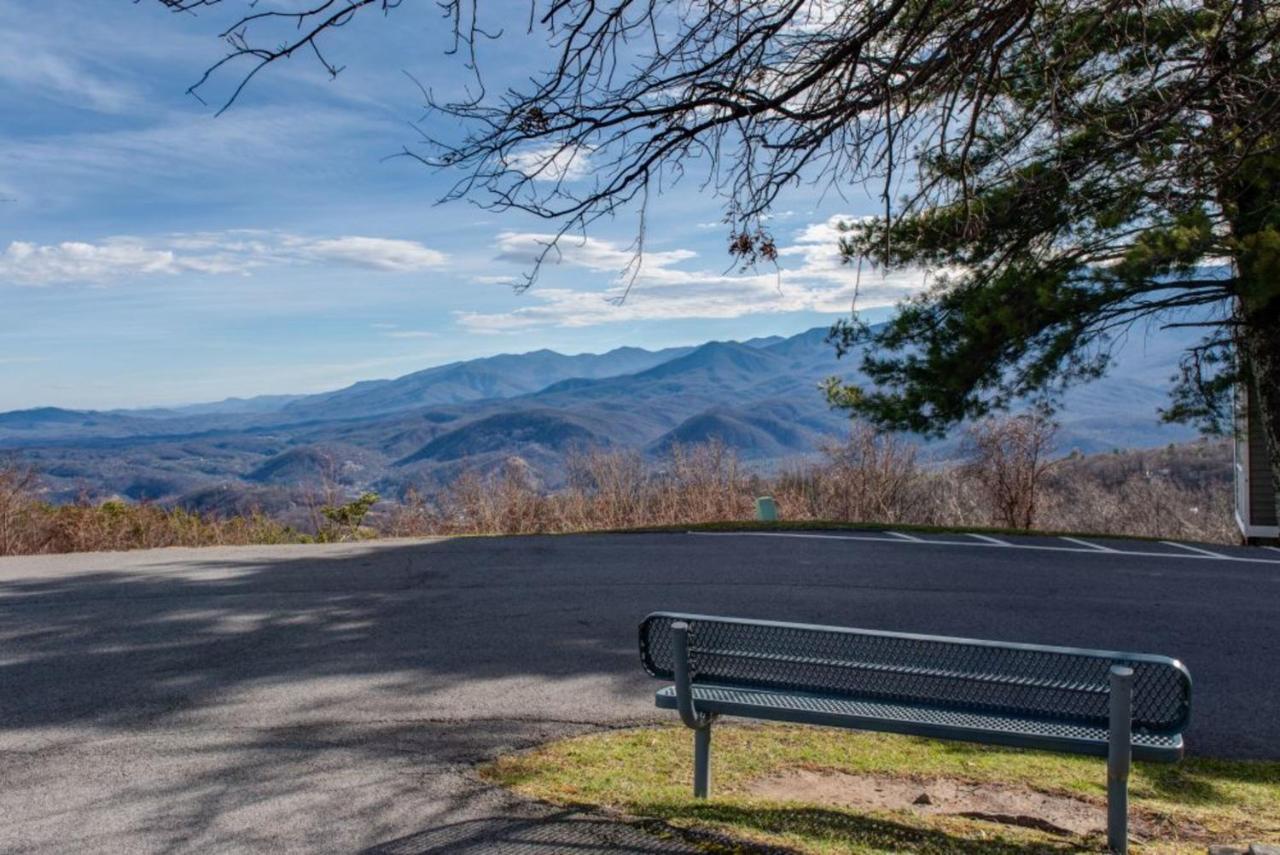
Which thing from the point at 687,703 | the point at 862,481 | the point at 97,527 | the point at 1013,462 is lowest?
the point at 97,527

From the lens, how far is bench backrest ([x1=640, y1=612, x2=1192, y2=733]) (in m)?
4.12

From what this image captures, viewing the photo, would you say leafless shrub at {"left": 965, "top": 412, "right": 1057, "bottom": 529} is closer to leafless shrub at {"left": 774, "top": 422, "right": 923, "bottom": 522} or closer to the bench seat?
leafless shrub at {"left": 774, "top": 422, "right": 923, "bottom": 522}

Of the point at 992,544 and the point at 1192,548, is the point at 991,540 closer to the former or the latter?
the point at 992,544

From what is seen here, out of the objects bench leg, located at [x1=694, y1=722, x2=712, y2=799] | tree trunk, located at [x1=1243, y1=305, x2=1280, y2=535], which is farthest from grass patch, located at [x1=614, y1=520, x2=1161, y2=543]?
bench leg, located at [x1=694, y1=722, x2=712, y2=799]

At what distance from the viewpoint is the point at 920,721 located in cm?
418

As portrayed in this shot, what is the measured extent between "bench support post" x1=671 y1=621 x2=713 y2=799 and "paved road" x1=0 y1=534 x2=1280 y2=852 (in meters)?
0.63

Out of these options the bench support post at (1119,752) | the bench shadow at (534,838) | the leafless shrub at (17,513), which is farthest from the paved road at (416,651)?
the leafless shrub at (17,513)

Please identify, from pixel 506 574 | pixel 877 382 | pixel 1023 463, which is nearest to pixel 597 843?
pixel 506 574

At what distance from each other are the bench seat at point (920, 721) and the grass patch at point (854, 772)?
1.14ft

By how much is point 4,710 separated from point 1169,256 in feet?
39.2

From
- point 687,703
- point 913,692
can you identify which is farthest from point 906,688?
point 687,703

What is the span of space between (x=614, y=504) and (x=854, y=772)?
12559 mm

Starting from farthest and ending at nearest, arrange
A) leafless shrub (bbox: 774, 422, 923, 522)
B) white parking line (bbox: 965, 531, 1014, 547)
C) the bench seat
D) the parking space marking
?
leafless shrub (bbox: 774, 422, 923, 522) < white parking line (bbox: 965, 531, 1014, 547) < the parking space marking < the bench seat

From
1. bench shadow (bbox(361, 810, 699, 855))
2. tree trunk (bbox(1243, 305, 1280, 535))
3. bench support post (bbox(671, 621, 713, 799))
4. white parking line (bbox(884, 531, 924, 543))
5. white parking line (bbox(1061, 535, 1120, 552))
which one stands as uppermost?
tree trunk (bbox(1243, 305, 1280, 535))
